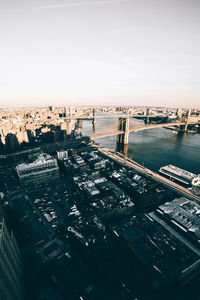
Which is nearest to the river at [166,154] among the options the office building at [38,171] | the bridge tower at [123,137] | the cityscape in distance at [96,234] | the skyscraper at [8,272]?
the bridge tower at [123,137]

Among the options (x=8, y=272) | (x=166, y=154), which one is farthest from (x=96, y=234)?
(x=166, y=154)

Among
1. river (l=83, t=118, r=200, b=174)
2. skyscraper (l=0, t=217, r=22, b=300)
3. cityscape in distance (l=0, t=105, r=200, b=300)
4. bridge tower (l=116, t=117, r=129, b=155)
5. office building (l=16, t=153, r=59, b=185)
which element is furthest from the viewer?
bridge tower (l=116, t=117, r=129, b=155)

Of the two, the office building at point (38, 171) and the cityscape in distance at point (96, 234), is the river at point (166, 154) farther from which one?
the office building at point (38, 171)

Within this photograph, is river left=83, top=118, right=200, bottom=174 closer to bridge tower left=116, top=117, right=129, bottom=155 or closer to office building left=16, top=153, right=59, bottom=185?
bridge tower left=116, top=117, right=129, bottom=155

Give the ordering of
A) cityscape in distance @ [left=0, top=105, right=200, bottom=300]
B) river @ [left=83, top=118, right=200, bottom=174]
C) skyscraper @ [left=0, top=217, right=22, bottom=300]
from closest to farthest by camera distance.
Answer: skyscraper @ [left=0, top=217, right=22, bottom=300] < cityscape in distance @ [left=0, top=105, right=200, bottom=300] < river @ [left=83, top=118, right=200, bottom=174]

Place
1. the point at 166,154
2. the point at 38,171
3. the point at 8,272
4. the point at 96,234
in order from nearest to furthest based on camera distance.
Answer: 1. the point at 8,272
2. the point at 96,234
3. the point at 38,171
4. the point at 166,154

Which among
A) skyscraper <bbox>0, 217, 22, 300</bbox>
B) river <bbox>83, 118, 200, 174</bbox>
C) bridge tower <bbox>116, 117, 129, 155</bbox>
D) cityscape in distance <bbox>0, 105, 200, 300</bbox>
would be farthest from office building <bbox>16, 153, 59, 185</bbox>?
bridge tower <bbox>116, 117, 129, 155</bbox>

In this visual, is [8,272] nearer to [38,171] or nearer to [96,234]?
[96,234]

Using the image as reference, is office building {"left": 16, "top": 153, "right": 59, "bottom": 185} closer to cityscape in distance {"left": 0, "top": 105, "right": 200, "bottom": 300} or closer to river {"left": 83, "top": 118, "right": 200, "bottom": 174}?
cityscape in distance {"left": 0, "top": 105, "right": 200, "bottom": 300}

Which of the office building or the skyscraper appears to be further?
the office building

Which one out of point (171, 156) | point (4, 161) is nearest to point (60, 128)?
point (4, 161)

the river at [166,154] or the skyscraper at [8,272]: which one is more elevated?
the skyscraper at [8,272]

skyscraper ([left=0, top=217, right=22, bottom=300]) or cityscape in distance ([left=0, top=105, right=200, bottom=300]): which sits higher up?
skyscraper ([left=0, top=217, right=22, bottom=300])
